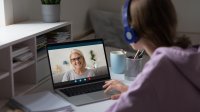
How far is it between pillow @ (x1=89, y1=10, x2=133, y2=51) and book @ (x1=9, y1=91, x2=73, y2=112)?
132 centimetres

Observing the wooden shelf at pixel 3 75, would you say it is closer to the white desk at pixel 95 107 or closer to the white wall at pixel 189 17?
the white desk at pixel 95 107

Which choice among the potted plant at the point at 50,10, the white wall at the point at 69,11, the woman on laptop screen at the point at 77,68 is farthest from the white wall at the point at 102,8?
the woman on laptop screen at the point at 77,68

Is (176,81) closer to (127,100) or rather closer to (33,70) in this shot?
(127,100)

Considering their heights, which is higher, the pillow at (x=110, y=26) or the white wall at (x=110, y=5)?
the white wall at (x=110, y=5)

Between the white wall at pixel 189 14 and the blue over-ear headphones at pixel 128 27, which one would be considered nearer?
the blue over-ear headphones at pixel 128 27

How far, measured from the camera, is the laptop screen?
1.52 meters

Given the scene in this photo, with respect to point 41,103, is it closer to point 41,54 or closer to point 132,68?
point 41,54

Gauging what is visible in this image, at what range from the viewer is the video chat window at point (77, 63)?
4.99 ft

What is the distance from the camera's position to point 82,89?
1.52 metres

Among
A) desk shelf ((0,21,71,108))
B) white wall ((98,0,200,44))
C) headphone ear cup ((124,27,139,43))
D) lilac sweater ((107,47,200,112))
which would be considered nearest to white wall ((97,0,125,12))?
white wall ((98,0,200,44))

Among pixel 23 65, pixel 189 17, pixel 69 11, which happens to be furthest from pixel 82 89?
pixel 189 17

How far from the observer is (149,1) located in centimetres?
99

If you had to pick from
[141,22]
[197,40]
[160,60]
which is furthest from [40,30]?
[197,40]

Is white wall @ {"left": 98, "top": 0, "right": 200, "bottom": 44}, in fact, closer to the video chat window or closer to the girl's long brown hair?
the video chat window
